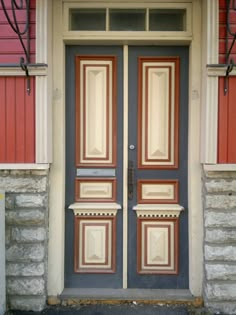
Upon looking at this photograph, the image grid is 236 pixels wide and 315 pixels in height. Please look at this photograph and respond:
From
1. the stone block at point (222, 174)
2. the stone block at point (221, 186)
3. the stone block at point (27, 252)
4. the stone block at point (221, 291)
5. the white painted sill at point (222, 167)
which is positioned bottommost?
the stone block at point (221, 291)

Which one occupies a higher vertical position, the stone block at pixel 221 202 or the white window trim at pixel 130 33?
the white window trim at pixel 130 33

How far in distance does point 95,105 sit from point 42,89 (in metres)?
0.59

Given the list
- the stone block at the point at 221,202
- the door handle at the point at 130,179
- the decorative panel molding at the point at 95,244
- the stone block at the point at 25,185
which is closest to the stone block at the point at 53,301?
the decorative panel molding at the point at 95,244

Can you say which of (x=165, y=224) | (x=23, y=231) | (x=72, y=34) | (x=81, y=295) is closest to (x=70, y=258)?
(x=81, y=295)

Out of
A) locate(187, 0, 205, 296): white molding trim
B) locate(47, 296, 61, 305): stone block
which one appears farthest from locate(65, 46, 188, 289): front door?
locate(47, 296, 61, 305): stone block

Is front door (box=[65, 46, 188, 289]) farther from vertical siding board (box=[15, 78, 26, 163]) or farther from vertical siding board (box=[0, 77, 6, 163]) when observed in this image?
vertical siding board (box=[0, 77, 6, 163])

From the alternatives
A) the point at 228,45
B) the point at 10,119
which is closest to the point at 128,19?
the point at 228,45

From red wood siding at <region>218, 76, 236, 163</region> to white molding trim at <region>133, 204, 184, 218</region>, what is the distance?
693 mm

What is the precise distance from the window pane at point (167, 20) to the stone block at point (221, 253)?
7.22ft

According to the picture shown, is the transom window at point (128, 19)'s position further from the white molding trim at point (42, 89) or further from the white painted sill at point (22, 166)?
the white painted sill at point (22, 166)

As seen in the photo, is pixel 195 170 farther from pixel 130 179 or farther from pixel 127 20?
pixel 127 20

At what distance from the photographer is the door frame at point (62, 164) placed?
3510 mm

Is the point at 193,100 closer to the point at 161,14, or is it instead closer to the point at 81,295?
the point at 161,14

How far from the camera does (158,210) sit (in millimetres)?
3643
